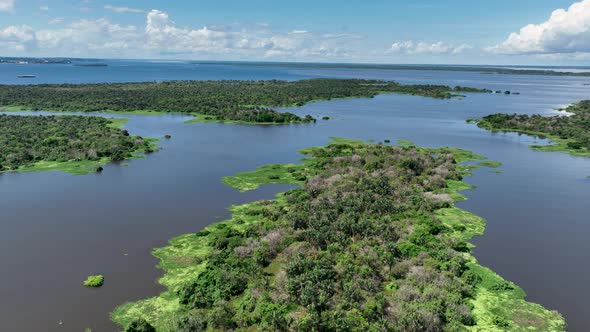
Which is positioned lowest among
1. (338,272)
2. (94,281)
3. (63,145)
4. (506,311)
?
(94,281)

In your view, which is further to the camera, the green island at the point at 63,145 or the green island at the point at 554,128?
the green island at the point at 554,128

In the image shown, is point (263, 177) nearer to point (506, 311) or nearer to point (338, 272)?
point (338, 272)

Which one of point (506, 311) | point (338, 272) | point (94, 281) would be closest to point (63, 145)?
point (94, 281)

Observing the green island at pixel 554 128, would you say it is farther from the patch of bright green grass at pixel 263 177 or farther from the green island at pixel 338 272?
the patch of bright green grass at pixel 263 177

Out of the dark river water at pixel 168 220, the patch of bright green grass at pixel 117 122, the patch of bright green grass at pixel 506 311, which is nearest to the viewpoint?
the patch of bright green grass at pixel 506 311

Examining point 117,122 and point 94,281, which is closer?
point 94,281

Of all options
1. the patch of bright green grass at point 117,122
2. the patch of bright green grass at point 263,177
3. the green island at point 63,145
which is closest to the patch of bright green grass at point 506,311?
the patch of bright green grass at point 263,177
